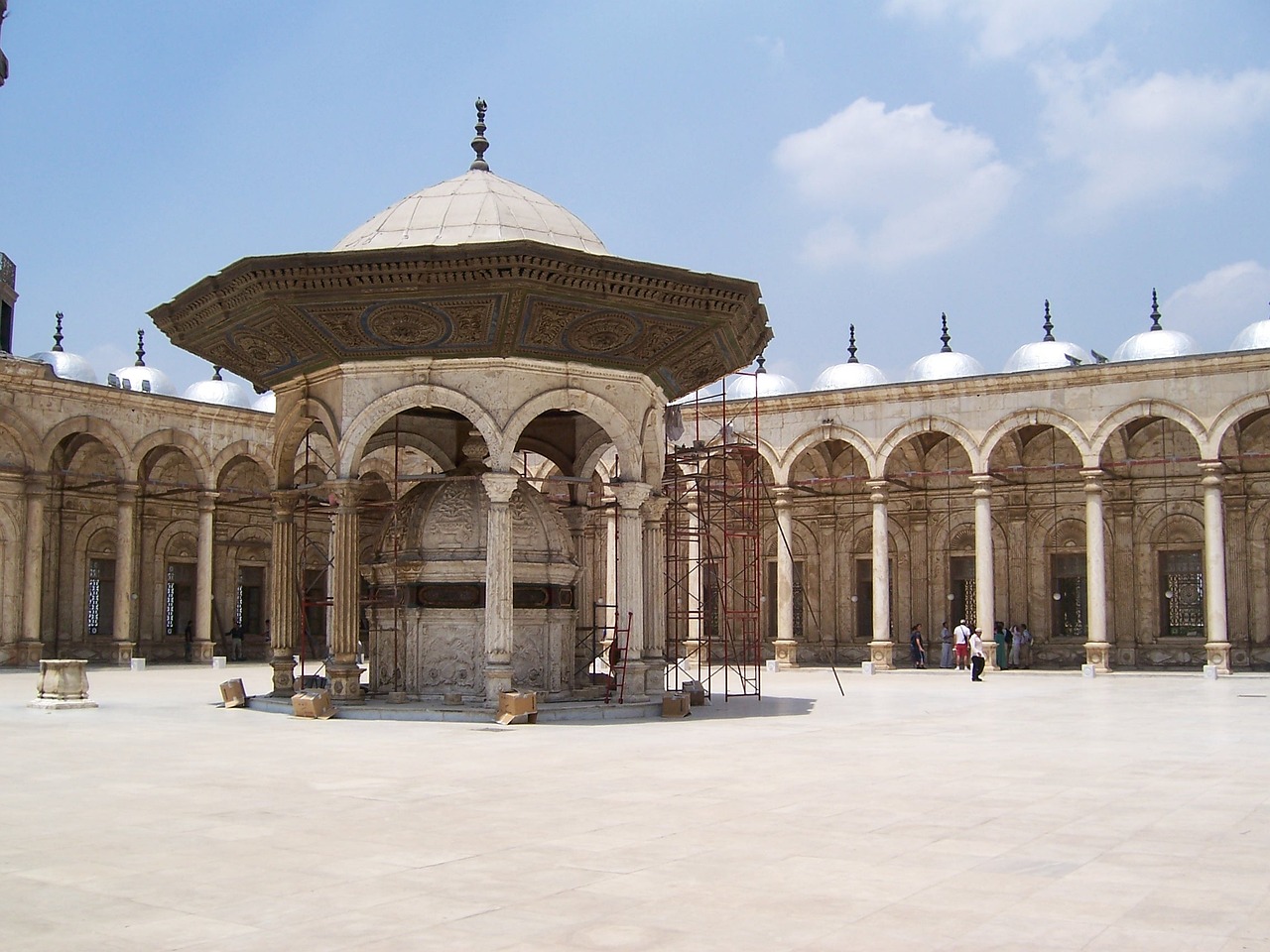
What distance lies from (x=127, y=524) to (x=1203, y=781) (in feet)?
81.3

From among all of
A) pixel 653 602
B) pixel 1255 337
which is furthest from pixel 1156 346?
pixel 653 602

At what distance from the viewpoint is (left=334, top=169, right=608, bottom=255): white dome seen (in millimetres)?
14711

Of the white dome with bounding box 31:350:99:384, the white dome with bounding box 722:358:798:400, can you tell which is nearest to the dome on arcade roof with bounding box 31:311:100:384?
the white dome with bounding box 31:350:99:384

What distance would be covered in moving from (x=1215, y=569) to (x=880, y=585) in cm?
675

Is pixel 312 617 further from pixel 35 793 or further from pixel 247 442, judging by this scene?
pixel 35 793

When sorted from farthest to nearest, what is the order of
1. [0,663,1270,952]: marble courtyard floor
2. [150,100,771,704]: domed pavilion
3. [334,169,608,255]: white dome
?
[334,169,608,255]: white dome, [150,100,771,704]: domed pavilion, [0,663,1270,952]: marble courtyard floor

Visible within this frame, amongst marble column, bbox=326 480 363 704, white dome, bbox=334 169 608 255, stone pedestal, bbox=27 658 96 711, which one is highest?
white dome, bbox=334 169 608 255

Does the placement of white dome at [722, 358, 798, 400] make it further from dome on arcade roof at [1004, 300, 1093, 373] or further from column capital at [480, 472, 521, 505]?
column capital at [480, 472, 521, 505]

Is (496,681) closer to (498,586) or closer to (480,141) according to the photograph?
(498,586)

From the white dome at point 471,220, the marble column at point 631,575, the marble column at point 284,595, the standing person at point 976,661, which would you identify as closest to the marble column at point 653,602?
the marble column at point 631,575

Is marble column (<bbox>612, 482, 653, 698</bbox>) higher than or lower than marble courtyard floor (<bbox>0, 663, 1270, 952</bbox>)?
higher

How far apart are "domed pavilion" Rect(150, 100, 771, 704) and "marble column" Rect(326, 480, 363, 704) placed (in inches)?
1.0

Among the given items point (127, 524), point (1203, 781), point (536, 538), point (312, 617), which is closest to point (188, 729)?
point (536, 538)

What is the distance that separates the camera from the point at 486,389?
1411 centimetres
